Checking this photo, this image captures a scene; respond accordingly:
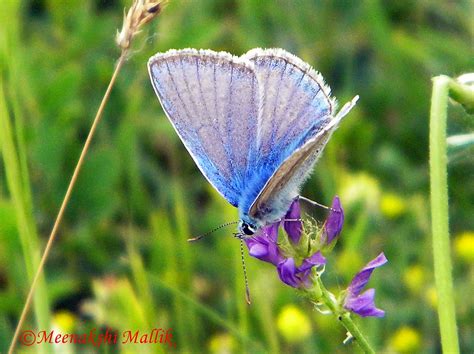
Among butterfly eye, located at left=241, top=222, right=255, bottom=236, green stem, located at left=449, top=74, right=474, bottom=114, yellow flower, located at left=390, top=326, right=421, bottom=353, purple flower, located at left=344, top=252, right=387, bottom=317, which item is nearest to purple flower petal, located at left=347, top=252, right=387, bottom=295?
purple flower, located at left=344, top=252, right=387, bottom=317

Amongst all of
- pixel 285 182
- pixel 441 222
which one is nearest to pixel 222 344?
pixel 285 182

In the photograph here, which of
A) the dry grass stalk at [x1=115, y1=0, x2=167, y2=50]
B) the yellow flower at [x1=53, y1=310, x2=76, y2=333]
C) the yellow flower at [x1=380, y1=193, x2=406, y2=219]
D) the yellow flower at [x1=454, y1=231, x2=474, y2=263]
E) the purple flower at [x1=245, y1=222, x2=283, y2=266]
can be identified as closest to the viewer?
the purple flower at [x1=245, y1=222, x2=283, y2=266]

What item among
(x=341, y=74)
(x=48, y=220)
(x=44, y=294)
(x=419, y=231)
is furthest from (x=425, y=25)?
(x=44, y=294)

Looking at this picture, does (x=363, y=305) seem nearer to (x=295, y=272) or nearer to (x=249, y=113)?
(x=295, y=272)

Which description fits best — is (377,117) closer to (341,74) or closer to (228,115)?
(341,74)

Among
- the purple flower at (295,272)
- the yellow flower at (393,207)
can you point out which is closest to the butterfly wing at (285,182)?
the purple flower at (295,272)

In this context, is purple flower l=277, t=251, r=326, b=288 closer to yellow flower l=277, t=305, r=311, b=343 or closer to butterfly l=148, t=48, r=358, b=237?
butterfly l=148, t=48, r=358, b=237

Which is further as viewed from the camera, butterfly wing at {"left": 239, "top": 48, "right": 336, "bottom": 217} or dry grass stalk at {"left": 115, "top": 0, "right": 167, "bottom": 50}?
butterfly wing at {"left": 239, "top": 48, "right": 336, "bottom": 217}
